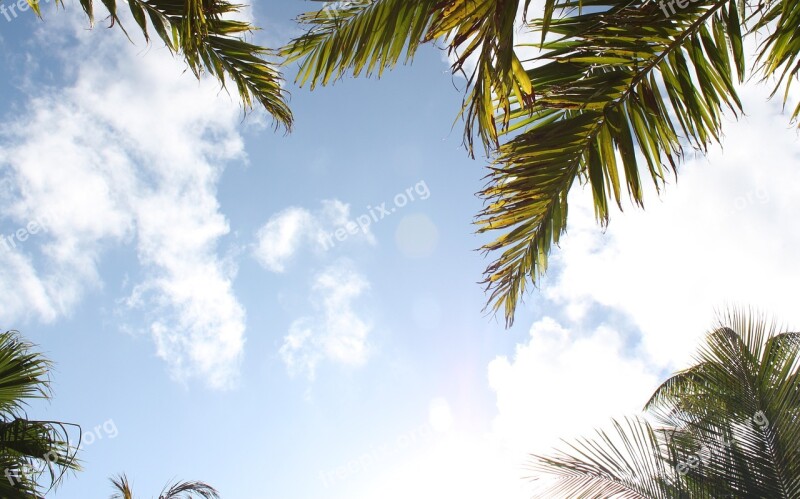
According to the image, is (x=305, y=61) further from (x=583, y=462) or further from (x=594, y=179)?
(x=583, y=462)

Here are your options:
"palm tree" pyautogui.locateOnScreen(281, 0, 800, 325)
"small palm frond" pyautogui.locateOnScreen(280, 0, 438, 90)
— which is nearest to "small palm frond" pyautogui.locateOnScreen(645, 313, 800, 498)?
"palm tree" pyautogui.locateOnScreen(281, 0, 800, 325)

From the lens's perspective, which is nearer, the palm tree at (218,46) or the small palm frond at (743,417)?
the palm tree at (218,46)

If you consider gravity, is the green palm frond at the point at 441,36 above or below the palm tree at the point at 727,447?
above

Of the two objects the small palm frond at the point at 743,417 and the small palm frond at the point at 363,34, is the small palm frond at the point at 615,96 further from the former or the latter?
the small palm frond at the point at 743,417

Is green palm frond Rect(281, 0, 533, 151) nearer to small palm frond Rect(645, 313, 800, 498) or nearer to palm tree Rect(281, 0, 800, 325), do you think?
palm tree Rect(281, 0, 800, 325)

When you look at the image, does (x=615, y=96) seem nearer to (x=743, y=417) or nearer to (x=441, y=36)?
(x=441, y=36)

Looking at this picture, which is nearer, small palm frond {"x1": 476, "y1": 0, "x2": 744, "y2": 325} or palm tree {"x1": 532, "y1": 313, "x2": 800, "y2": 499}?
small palm frond {"x1": 476, "y1": 0, "x2": 744, "y2": 325}

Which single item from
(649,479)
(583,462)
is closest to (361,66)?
(583,462)

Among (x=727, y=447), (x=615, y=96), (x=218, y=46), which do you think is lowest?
(x=727, y=447)

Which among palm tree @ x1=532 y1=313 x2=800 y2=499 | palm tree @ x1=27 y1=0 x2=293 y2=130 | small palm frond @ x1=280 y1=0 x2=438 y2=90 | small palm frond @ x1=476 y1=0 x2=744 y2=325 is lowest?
palm tree @ x1=532 y1=313 x2=800 y2=499

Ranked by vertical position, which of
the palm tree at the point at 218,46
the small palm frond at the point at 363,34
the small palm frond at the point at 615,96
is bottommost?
the small palm frond at the point at 615,96

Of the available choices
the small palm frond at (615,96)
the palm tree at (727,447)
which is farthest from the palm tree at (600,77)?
the palm tree at (727,447)

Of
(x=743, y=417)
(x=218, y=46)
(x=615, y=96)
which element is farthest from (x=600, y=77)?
(x=743, y=417)

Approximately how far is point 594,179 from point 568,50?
1.93ft
